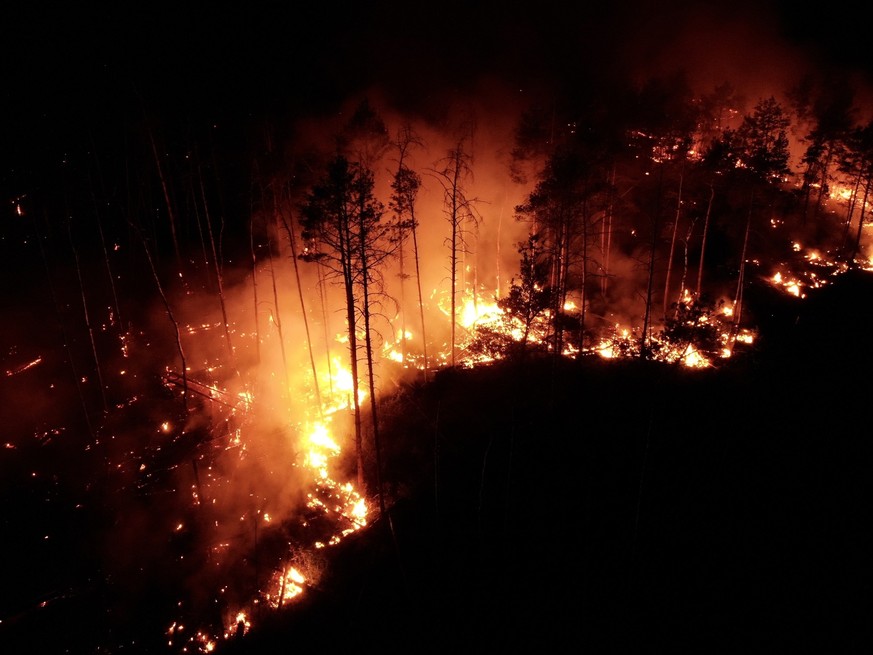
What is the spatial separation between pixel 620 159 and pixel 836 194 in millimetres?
24677

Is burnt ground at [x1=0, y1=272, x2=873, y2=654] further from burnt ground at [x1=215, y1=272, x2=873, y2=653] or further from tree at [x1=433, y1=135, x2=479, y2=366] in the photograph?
tree at [x1=433, y1=135, x2=479, y2=366]

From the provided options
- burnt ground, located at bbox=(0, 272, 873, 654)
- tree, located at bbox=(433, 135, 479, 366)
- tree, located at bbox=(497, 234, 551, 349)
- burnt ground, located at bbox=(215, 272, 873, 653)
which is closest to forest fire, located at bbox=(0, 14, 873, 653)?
tree, located at bbox=(497, 234, 551, 349)

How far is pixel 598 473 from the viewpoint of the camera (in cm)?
1805

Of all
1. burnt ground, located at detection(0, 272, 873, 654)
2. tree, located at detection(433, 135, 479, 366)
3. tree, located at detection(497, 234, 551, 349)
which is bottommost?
burnt ground, located at detection(0, 272, 873, 654)

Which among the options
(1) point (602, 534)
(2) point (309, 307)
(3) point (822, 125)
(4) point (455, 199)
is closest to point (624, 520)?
(1) point (602, 534)

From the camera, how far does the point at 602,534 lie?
50.8 ft

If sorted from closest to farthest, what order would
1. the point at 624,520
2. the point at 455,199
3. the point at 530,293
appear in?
the point at 624,520, the point at 530,293, the point at 455,199

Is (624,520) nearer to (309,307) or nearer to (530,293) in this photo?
(530,293)

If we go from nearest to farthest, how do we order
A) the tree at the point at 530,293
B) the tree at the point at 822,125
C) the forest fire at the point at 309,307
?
the forest fire at the point at 309,307
the tree at the point at 530,293
the tree at the point at 822,125

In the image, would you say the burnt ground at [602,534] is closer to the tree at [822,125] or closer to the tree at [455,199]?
the tree at [455,199]

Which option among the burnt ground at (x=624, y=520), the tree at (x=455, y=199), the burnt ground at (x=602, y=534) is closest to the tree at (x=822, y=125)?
the burnt ground at (x=624, y=520)

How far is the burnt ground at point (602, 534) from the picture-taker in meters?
13.0

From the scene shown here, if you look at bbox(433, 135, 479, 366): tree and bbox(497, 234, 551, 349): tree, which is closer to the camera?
bbox(497, 234, 551, 349): tree

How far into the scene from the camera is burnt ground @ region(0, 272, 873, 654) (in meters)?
13.0
